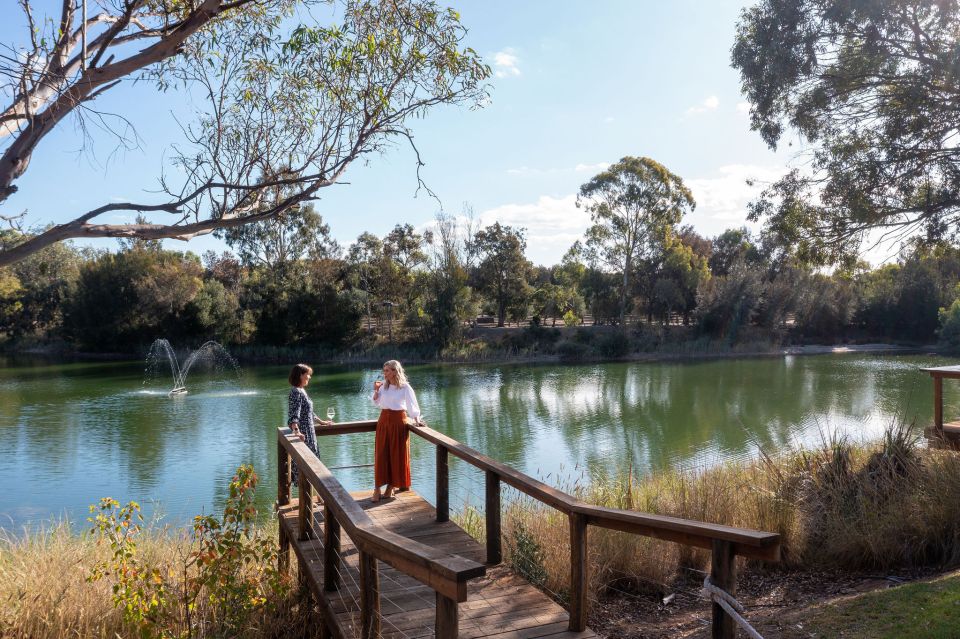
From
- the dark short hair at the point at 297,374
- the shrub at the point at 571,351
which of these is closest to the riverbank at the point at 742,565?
the dark short hair at the point at 297,374

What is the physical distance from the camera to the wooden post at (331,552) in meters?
3.76

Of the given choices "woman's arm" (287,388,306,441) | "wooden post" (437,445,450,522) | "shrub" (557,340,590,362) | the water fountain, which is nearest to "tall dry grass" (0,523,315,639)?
"wooden post" (437,445,450,522)

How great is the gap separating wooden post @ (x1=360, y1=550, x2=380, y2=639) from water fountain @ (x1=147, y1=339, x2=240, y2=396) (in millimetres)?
30397

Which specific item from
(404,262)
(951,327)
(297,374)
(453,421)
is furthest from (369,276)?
(297,374)

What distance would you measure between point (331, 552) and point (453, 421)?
14284 mm

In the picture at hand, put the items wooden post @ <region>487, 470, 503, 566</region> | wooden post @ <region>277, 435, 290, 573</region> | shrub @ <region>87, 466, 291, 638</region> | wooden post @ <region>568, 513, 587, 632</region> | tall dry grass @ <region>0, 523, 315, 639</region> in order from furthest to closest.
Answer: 1. wooden post @ <region>277, 435, 290, 573</region>
2. wooden post @ <region>487, 470, 503, 566</region>
3. tall dry grass @ <region>0, 523, 315, 639</region>
4. shrub @ <region>87, 466, 291, 638</region>
5. wooden post @ <region>568, 513, 587, 632</region>

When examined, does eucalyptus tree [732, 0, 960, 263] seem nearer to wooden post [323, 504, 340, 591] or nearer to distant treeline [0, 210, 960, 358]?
wooden post [323, 504, 340, 591]

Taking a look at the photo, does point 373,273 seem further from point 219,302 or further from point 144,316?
point 144,316

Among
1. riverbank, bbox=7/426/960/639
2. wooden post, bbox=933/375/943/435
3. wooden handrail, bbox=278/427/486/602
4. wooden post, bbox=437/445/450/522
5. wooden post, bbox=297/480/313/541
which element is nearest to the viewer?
wooden handrail, bbox=278/427/486/602

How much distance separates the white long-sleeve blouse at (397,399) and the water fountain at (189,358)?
27756 millimetres

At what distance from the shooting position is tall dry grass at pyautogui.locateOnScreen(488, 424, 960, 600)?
5.25 meters

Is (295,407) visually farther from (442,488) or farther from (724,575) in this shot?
(724,575)

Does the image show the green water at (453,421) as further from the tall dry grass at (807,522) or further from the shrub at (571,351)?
the shrub at (571,351)

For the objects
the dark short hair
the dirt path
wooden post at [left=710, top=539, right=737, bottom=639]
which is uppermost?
the dark short hair
